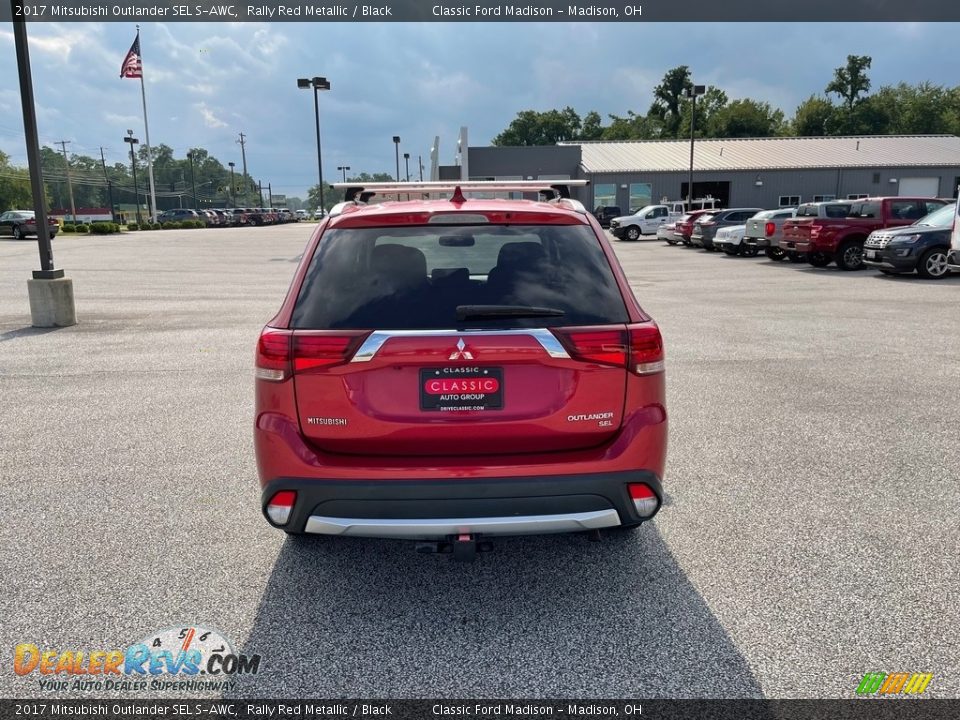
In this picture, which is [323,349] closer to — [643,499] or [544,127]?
[643,499]

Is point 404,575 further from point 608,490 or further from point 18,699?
point 18,699

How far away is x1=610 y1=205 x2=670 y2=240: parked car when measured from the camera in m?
37.4

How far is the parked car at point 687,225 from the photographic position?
30.0m

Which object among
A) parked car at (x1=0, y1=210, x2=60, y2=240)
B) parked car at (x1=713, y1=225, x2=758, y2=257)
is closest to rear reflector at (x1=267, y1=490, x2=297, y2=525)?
parked car at (x1=713, y1=225, x2=758, y2=257)

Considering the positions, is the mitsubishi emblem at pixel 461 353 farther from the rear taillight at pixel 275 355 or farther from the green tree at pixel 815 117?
the green tree at pixel 815 117

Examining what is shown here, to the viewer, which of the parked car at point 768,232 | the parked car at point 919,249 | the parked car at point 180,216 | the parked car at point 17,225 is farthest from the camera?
the parked car at point 180,216

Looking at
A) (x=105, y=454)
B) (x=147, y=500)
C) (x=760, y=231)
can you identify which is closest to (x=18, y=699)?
(x=147, y=500)

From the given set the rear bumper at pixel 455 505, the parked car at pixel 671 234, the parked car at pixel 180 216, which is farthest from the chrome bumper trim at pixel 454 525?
the parked car at pixel 180 216

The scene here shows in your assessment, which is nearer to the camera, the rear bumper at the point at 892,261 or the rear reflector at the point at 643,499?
the rear reflector at the point at 643,499

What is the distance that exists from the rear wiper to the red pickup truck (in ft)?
60.0

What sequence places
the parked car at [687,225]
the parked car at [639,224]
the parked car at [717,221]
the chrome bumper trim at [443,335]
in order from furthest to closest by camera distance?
1. the parked car at [639,224]
2. the parked car at [687,225]
3. the parked car at [717,221]
4. the chrome bumper trim at [443,335]

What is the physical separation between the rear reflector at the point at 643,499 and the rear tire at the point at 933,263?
52.5 feet

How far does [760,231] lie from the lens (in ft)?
74.3

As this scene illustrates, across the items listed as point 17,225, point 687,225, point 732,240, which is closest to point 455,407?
point 732,240
